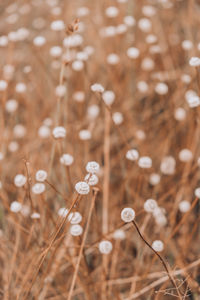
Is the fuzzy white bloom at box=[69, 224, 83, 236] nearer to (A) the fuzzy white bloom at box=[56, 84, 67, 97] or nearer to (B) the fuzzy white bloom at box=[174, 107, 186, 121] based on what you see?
(A) the fuzzy white bloom at box=[56, 84, 67, 97]

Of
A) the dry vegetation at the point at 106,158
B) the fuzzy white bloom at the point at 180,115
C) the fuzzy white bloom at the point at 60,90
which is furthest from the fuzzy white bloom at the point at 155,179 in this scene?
the fuzzy white bloom at the point at 60,90

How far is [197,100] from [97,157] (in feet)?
1.36

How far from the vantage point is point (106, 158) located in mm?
845

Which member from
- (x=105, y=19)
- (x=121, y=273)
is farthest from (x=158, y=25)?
(x=121, y=273)

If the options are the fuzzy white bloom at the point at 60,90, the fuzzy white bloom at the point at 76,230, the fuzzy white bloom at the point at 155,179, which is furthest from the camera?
the fuzzy white bloom at the point at 155,179

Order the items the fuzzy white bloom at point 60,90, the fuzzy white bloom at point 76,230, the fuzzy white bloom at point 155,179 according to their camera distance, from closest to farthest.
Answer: the fuzzy white bloom at point 76,230, the fuzzy white bloom at point 60,90, the fuzzy white bloom at point 155,179

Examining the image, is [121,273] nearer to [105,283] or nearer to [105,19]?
[105,283]

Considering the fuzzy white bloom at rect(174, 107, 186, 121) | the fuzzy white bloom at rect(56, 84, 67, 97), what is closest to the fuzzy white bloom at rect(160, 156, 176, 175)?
the fuzzy white bloom at rect(174, 107, 186, 121)

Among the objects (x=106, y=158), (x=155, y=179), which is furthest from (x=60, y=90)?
(x=155, y=179)

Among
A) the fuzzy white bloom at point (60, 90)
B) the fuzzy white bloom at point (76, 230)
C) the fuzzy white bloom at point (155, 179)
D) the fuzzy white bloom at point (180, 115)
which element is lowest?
the fuzzy white bloom at point (76, 230)

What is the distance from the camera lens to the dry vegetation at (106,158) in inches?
26.5

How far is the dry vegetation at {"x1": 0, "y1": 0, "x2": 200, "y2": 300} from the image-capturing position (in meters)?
0.67

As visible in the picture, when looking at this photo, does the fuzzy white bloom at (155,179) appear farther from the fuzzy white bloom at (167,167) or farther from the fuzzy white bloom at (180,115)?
the fuzzy white bloom at (180,115)

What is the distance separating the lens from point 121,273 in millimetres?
800
